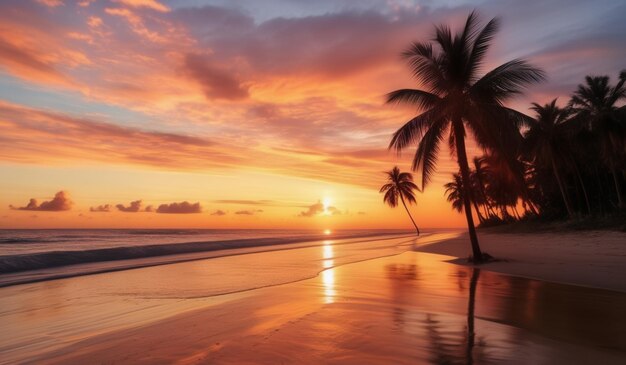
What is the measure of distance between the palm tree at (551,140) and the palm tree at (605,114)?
1.56 metres

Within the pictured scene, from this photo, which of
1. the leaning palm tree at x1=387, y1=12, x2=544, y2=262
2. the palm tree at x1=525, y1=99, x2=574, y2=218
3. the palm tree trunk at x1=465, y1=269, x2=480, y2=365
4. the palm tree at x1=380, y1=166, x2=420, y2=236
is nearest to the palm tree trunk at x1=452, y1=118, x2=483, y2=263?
the leaning palm tree at x1=387, y1=12, x2=544, y2=262

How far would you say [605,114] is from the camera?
33188 millimetres

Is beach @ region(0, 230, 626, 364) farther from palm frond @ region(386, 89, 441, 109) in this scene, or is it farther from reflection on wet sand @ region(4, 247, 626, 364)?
palm frond @ region(386, 89, 441, 109)

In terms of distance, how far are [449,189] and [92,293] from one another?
63.0 metres

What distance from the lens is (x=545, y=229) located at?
34.7 metres

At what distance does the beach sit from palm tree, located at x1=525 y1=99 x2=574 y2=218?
26454 mm

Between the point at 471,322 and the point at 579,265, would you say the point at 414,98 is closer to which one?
the point at 579,265

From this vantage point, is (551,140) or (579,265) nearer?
(579,265)

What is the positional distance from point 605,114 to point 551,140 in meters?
4.35

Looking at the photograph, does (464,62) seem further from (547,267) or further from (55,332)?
(55,332)

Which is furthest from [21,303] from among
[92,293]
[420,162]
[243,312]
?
[420,162]

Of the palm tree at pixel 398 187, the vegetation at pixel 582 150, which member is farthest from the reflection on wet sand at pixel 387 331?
the palm tree at pixel 398 187

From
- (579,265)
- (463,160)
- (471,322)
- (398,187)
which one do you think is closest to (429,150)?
(463,160)

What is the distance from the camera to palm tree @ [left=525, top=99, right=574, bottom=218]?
114 feet
